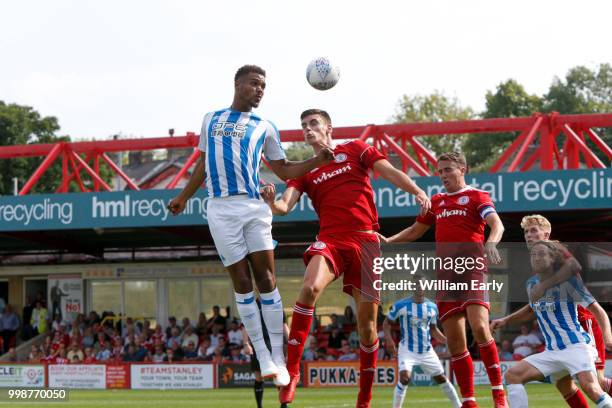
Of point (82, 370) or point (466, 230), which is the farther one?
point (82, 370)

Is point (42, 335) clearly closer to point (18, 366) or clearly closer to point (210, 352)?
point (18, 366)

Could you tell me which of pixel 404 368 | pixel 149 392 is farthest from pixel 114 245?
pixel 404 368

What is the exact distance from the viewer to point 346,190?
9641mm

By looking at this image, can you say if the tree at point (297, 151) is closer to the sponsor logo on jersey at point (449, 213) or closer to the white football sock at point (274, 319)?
the sponsor logo on jersey at point (449, 213)

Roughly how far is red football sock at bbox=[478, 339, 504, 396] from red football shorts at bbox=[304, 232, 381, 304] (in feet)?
4.11

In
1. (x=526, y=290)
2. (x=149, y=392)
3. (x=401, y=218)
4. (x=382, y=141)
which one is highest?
(x=382, y=141)

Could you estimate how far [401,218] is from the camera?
24.5m

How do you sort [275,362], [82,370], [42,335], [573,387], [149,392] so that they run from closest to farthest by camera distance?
[275,362] < [573,387] < [149,392] < [82,370] < [42,335]

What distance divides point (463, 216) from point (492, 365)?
139cm

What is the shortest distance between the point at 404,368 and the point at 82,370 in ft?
43.3

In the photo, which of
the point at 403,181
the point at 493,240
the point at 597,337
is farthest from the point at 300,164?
the point at 597,337

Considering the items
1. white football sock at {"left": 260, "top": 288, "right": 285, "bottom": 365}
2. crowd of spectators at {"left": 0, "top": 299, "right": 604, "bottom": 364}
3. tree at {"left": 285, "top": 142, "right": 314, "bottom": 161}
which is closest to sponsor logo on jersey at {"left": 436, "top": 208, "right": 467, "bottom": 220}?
white football sock at {"left": 260, "top": 288, "right": 285, "bottom": 365}

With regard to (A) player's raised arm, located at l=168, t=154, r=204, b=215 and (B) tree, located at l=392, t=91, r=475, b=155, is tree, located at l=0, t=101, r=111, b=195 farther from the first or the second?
(A) player's raised arm, located at l=168, t=154, r=204, b=215

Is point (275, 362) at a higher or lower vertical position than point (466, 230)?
lower
